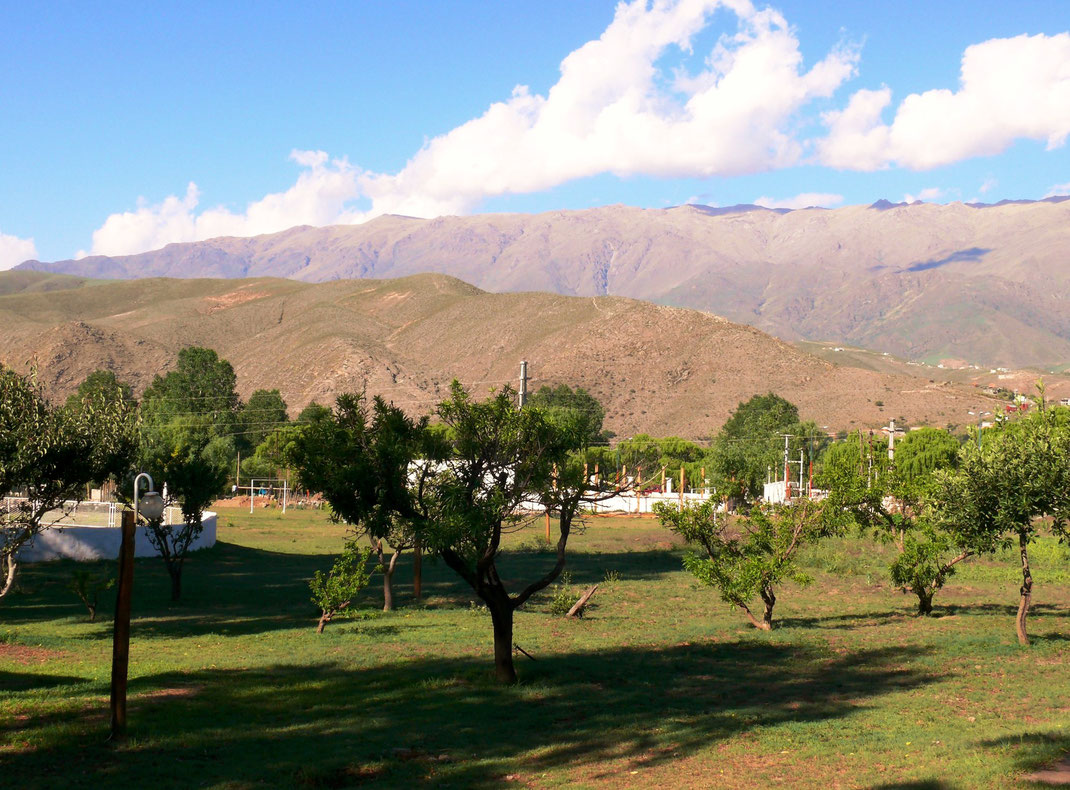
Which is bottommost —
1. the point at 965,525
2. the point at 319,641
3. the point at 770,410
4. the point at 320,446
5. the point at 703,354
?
the point at 319,641

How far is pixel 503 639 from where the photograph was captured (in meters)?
20.2

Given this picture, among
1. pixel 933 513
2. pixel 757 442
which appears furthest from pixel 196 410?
pixel 933 513

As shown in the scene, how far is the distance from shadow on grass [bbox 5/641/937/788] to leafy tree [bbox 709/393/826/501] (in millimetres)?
43721

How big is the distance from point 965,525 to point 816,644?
4.72 meters

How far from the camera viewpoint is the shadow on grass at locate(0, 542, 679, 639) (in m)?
30.4

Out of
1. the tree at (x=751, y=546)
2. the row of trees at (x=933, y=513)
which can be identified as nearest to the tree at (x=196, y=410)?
the tree at (x=751, y=546)

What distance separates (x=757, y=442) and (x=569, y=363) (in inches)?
2497

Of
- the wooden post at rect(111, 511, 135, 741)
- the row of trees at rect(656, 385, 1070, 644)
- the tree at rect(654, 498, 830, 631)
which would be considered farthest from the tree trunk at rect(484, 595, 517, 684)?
the wooden post at rect(111, 511, 135, 741)

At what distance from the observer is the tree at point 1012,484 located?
73.6 ft

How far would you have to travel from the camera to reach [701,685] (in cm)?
2047

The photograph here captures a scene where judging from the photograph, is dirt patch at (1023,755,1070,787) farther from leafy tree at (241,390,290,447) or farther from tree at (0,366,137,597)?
leafy tree at (241,390,290,447)

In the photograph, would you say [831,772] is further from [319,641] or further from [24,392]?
[24,392]

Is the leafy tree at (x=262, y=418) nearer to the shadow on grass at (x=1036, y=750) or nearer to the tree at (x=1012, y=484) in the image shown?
the tree at (x=1012, y=484)

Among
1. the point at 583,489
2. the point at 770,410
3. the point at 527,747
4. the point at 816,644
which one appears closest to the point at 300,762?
the point at 527,747
